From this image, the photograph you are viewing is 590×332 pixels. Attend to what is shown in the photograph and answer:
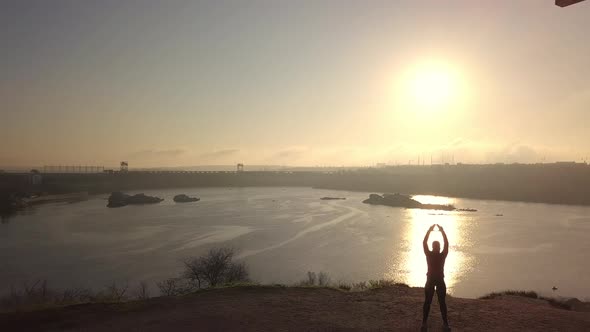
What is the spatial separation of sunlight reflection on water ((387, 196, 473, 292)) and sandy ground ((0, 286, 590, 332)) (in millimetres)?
17428

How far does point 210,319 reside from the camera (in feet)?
34.7

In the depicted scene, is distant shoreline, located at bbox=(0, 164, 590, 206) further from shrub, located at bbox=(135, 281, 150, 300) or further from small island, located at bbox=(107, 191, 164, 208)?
shrub, located at bbox=(135, 281, 150, 300)

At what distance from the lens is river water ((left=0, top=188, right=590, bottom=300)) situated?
30.5m

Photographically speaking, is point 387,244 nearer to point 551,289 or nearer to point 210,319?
point 551,289

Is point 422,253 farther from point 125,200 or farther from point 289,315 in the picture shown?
point 125,200

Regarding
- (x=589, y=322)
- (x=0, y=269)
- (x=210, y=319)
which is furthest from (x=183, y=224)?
(x=589, y=322)

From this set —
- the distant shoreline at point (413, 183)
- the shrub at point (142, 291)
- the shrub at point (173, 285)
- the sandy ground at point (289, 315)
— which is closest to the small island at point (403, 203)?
the distant shoreline at point (413, 183)

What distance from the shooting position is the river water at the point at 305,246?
99.9 feet

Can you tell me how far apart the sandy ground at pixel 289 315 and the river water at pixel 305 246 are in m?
16.3

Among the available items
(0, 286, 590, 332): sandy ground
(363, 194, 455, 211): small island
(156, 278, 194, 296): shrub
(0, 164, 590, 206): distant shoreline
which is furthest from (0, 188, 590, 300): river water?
(0, 164, 590, 206): distant shoreline

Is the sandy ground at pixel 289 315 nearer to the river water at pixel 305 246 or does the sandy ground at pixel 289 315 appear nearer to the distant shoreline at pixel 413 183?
the river water at pixel 305 246

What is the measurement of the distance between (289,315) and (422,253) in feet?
111

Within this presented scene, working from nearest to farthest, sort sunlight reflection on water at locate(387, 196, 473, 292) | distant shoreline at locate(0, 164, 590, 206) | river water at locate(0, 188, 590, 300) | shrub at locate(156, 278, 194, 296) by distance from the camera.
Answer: shrub at locate(156, 278, 194, 296) < river water at locate(0, 188, 590, 300) < sunlight reflection on water at locate(387, 196, 473, 292) < distant shoreline at locate(0, 164, 590, 206)

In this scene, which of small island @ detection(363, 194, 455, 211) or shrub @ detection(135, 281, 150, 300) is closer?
shrub @ detection(135, 281, 150, 300)
